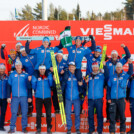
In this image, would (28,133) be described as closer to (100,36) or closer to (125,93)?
(125,93)

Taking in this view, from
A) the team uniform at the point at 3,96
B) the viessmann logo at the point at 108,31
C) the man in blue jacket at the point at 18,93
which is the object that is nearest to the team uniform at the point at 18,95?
the man in blue jacket at the point at 18,93

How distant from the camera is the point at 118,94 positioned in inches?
223

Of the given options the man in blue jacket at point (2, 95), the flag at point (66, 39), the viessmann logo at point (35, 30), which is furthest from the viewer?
the viessmann logo at point (35, 30)

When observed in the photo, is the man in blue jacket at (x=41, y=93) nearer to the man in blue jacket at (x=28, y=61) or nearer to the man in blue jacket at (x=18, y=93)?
the man in blue jacket at (x=18, y=93)

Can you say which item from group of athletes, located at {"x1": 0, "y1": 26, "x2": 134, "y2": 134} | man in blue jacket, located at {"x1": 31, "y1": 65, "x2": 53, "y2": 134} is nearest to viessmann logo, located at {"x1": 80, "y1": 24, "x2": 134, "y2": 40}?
group of athletes, located at {"x1": 0, "y1": 26, "x2": 134, "y2": 134}

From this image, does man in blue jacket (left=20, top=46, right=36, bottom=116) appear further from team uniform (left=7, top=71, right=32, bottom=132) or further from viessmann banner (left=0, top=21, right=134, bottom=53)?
viessmann banner (left=0, top=21, right=134, bottom=53)

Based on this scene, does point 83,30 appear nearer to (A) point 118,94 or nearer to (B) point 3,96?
(A) point 118,94

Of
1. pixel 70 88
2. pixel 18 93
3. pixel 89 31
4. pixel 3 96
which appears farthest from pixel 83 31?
pixel 3 96

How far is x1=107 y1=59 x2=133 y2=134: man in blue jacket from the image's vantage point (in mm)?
5633

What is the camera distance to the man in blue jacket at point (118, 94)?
18.5 ft

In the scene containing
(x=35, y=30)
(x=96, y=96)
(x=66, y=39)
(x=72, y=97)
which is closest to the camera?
(x=96, y=96)

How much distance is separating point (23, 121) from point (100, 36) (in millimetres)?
4255

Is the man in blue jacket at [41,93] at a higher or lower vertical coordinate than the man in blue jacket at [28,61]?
lower

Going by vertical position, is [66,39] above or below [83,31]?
below
